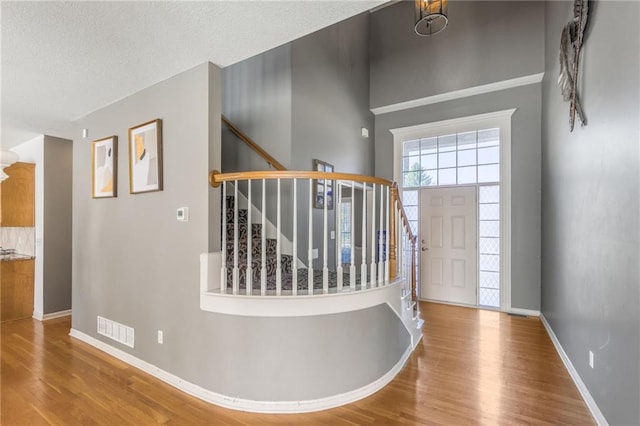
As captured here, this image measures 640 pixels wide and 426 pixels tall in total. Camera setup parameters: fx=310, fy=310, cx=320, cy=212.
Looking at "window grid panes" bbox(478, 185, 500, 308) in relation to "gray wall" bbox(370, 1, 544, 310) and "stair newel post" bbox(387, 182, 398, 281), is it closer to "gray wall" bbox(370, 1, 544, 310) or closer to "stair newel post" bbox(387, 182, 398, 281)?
"gray wall" bbox(370, 1, 544, 310)

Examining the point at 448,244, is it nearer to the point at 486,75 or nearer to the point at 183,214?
the point at 486,75

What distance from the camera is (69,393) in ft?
7.81

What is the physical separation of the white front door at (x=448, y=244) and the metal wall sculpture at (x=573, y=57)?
2.25 m

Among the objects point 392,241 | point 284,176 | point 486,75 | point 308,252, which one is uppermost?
point 486,75

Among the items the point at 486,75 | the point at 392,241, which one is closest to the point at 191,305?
the point at 392,241

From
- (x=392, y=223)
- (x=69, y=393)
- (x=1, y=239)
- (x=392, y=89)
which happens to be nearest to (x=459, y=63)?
(x=392, y=89)

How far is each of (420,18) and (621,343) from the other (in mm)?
3005

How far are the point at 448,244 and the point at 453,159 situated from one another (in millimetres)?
1401

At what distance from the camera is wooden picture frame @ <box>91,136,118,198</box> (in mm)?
3078

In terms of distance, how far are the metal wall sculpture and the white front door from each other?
225cm

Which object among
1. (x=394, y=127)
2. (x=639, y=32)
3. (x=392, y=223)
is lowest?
(x=392, y=223)

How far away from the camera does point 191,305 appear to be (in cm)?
241

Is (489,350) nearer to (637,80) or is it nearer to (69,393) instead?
(637,80)

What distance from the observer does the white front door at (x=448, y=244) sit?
4.91m
